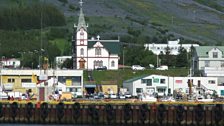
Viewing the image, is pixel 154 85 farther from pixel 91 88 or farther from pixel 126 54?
pixel 126 54

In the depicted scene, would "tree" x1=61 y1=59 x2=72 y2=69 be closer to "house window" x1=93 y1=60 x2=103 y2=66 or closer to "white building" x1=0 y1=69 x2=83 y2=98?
"house window" x1=93 y1=60 x2=103 y2=66

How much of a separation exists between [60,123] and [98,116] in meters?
2.70

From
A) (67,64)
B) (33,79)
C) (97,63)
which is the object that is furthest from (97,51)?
(33,79)

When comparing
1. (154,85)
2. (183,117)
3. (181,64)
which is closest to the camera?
(183,117)

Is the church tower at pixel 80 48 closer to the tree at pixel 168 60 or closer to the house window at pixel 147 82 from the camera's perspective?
the tree at pixel 168 60

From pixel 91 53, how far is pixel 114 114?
90.7 meters

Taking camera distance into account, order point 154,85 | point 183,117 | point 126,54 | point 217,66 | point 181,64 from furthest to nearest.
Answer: point 126,54 < point 181,64 < point 217,66 < point 154,85 < point 183,117

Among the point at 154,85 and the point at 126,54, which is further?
the point at 126,54

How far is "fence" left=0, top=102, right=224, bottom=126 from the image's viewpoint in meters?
72.6

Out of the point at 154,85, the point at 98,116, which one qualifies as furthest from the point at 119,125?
the point at 154,85

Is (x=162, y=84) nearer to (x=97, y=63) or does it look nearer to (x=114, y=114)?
(x=97, y=63)

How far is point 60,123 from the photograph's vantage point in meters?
74.5

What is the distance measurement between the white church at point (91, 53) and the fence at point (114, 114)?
8371 centimetres

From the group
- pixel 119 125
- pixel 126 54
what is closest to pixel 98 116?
pixel 119 125
